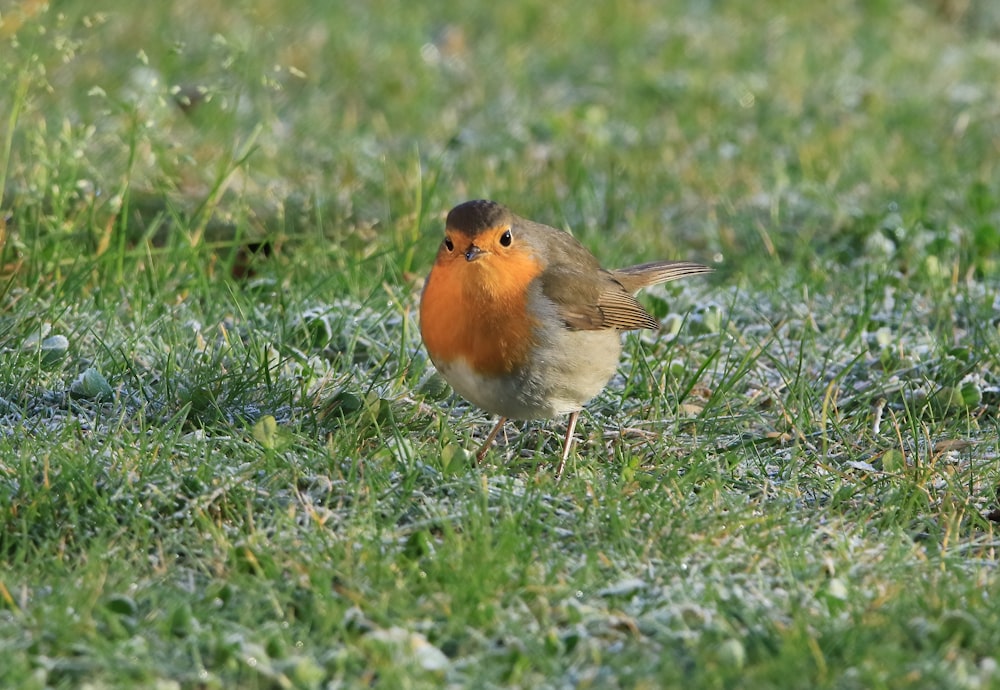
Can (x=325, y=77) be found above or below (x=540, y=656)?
above

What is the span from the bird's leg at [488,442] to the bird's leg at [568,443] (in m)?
0.21

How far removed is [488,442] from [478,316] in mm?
417

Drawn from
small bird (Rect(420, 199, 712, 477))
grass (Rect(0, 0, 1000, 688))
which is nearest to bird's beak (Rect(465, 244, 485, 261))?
small bird (Rect(420, 199, 712, 477))

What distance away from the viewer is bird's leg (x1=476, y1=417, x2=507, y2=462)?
417 cm

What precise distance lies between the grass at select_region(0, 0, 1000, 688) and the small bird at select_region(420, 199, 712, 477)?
7.7 inches

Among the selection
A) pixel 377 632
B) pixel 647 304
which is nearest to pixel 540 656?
pixel 377 632

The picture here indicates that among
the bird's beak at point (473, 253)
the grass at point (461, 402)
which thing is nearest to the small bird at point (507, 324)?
the bird's beak at point (473, 253)

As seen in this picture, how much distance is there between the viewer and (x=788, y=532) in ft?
11.9

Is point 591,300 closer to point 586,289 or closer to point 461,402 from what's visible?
point 586,289

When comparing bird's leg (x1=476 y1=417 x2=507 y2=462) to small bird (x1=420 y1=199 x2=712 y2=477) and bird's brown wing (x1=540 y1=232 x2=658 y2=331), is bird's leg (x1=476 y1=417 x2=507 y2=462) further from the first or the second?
bird's brown wing (x1=540 y1=232 x2=658 y2=331)

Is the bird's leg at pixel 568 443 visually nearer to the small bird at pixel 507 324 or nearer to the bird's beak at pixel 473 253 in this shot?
the small bird at pixel 507 324

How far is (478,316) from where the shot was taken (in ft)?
13.3

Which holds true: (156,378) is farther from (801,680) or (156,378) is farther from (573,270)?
(801,680)

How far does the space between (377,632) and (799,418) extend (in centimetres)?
180
